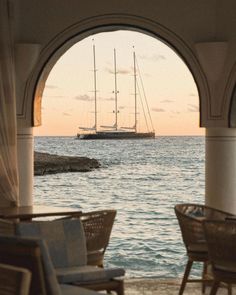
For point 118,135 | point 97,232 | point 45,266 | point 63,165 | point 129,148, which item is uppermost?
point 118,135

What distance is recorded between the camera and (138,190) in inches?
1372

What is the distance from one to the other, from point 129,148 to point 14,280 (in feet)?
143

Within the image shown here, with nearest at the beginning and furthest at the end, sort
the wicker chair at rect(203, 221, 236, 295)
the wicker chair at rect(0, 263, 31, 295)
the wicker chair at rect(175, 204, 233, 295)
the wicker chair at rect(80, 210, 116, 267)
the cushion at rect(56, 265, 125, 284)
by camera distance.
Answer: the wicker chair at rect(0, 263, 31, 295) → the cushion at rect(56, 265, 125, 284) → the wicker chair at rect(203, 221, 236, 295) → the wicker chair at rect(80, 210, 116, 267) → the wicker chair at rect(175, 204, 233, 295)

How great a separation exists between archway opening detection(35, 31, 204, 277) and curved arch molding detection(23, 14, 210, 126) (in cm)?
1617

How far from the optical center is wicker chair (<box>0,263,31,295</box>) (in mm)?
3521

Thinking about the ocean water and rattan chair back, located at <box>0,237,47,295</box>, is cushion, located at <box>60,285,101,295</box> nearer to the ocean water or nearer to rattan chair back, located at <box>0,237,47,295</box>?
rattan chair back, located at <box>0,237,47,295</box>

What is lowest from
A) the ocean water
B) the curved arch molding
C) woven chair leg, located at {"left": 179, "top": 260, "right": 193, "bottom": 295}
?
the ocean water

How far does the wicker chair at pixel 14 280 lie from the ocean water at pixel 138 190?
433 inches

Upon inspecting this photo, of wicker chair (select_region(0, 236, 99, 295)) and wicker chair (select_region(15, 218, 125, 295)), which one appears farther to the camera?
wicker chair (select_region(15, 218, 125, 295))

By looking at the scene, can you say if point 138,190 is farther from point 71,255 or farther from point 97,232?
point 71,255

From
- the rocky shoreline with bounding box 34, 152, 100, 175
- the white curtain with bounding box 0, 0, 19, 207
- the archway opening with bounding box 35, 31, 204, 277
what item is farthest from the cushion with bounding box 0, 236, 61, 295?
the rocky shoreline with bounding box 34, 152, 100, 175

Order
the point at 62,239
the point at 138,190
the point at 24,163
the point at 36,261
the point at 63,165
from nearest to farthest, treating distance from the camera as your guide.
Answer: the point at 36,261
the point at 62,239
the point at 24,163
the point at 138,190
the point at 63,165

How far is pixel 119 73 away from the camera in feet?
123

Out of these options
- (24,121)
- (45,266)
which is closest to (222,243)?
(45,266)
